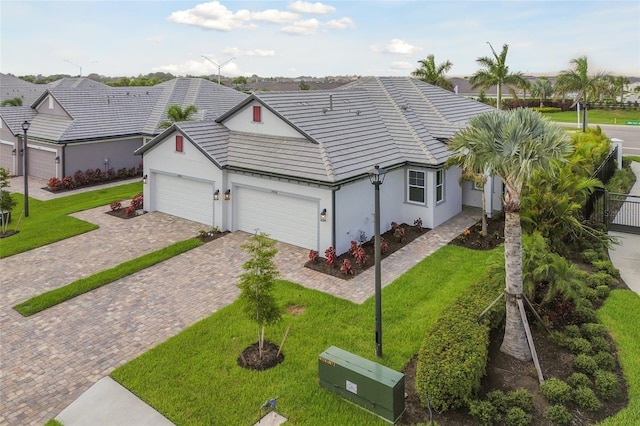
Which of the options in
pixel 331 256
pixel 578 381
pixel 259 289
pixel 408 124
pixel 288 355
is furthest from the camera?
pixel 408 124

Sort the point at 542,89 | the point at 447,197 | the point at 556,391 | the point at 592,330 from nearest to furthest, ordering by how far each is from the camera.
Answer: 1. the point at 556,391
2. the point at 592,330
3. the point at 447,197
4. the point at 542,89

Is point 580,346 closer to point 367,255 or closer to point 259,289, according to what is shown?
point 259,289

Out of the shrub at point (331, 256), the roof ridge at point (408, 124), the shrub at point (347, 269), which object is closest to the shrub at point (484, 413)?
the shrub at point (347, 269)

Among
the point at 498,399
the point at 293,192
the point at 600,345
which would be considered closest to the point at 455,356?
the point at 498,399

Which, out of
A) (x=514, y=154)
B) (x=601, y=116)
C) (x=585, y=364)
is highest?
(x=601, y=116)

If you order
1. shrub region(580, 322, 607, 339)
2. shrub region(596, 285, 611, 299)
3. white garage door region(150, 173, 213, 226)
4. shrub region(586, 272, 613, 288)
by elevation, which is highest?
white garage door region(150, 173, 213, 226)

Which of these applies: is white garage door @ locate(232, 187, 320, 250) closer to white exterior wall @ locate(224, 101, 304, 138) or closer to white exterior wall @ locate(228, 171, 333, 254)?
white exterior wall @ locate(228, 171, 333, 254)

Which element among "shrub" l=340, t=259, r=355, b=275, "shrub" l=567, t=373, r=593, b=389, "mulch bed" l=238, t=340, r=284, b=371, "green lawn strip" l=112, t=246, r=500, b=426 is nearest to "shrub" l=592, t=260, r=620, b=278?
"green lawn strip" l=112, t=246, r=500, b=426
